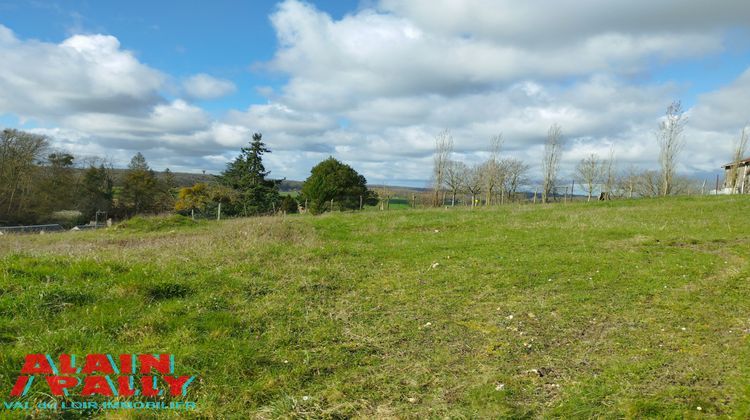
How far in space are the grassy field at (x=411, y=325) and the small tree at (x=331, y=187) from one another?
31.3 meters

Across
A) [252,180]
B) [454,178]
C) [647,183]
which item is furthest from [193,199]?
[647,183]

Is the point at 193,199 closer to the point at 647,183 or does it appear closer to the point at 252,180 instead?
the point at 252,180

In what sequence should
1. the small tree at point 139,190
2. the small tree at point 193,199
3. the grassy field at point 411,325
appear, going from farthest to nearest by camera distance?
1. the small tree at point 139,190
2. the small tree at point 193,199
3. the grassy field at point 411,325

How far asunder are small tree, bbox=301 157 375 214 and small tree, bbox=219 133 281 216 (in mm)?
7212

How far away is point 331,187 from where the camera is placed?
4266 cm

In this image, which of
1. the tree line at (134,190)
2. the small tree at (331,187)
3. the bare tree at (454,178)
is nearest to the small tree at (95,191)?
the tree line at (134,190)

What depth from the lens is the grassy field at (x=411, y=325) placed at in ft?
12.5

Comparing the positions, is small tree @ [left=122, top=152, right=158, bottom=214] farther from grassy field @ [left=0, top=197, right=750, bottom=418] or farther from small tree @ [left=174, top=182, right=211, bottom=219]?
grassy field @ [left=0, top=197, right=750, bottom=418]

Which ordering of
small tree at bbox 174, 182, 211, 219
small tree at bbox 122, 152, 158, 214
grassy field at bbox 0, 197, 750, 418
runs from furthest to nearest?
1. small tree at bbox 122, 152, 158, 214
2. small tree at bbox 174, 182, 211, 219
3. grassy field at bbox 0, 197, 750, 418

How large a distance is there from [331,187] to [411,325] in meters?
37.3

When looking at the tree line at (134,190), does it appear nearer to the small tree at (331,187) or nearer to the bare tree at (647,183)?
the small tree at (331,187)

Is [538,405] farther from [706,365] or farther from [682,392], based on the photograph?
[706,365]

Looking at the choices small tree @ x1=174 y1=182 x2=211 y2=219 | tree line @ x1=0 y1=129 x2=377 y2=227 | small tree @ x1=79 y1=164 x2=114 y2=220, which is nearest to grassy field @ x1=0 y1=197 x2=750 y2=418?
tree line @ x1=0 y1=129 x2=377 y2=227

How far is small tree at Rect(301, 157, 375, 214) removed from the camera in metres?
42.1
